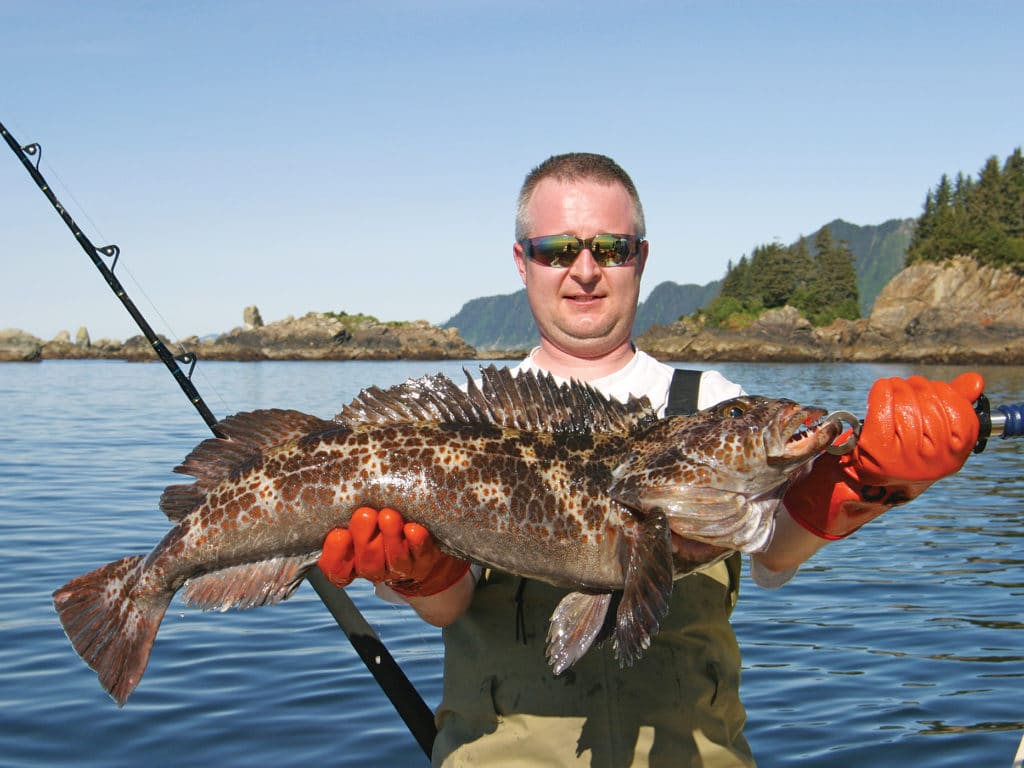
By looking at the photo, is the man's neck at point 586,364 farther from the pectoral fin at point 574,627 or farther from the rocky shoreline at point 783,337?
the rocky shoreline at point 783,337

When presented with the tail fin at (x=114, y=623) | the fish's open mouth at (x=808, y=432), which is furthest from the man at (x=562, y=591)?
the tail fin at (x=114, y=623)

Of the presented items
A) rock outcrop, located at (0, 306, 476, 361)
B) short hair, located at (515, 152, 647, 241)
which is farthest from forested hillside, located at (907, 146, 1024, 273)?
short hair, located at (515, 152, 647, 241)

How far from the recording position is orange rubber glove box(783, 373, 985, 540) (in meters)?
3.47

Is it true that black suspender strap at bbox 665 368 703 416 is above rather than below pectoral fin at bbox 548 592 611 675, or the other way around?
above

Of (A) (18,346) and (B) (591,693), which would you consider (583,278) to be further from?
(A) (18,346)

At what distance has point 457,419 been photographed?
4.21 metres

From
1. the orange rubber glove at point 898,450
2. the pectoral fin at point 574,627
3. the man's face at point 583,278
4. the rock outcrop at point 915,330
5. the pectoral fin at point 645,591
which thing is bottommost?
the rock outcrop at point 915,330

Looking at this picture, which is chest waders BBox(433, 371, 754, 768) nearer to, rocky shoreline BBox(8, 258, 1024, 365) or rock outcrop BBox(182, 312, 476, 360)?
rocky shoreline BBox(8, 258, 1024, 365)

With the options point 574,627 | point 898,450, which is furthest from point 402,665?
point 898,450

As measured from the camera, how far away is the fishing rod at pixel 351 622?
4.93 metres

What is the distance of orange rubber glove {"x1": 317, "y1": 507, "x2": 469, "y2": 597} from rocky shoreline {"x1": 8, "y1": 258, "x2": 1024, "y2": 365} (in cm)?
7143

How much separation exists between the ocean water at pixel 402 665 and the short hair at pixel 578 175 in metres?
4.52

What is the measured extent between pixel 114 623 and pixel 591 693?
1.92 meters

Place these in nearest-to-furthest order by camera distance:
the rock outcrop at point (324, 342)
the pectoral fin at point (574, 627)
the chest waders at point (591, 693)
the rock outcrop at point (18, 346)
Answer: the pectoral fin at point (574, 627) → the chest waders at point (591, 693) → the rock outcrop at point (18, 346) → the rock outcrop at point (324, 342)
